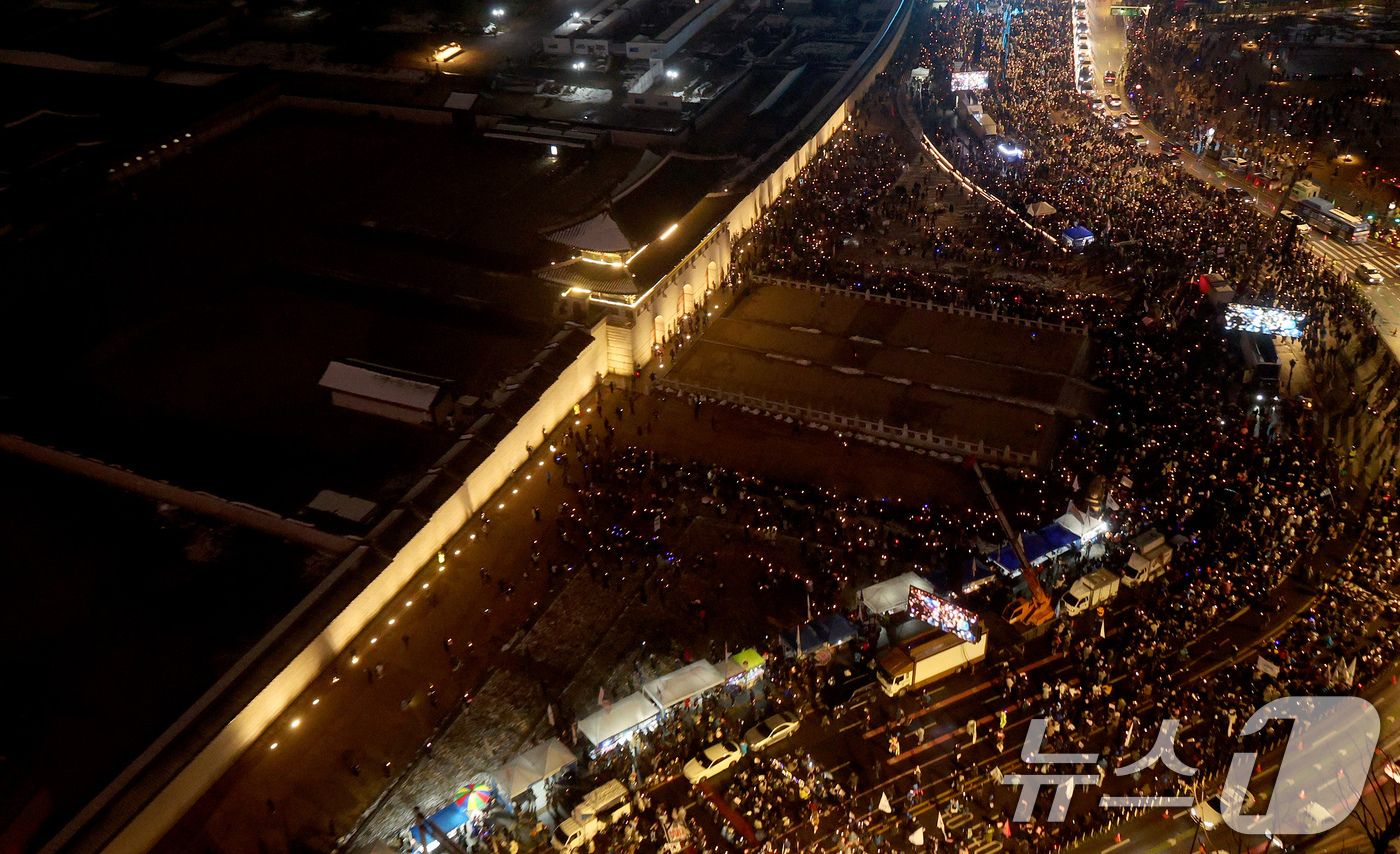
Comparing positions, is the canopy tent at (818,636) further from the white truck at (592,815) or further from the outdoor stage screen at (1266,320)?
the outdoor stage screen at (1266,320)

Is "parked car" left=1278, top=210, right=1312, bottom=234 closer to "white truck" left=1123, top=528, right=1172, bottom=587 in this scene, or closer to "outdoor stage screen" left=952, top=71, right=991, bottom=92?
"outdoor stage screen" left=952, top=71, right=991, bottom=92

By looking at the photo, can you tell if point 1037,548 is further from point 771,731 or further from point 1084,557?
point 771,731

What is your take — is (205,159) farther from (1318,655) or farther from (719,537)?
(1318,655)

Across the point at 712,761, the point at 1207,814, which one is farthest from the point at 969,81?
the point at 712,761

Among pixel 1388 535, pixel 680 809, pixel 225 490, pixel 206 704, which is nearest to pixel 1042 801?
pixel 680 809

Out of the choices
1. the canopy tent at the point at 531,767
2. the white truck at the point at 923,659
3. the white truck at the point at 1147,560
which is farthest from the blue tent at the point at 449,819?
the white truck at the point at 1147,560

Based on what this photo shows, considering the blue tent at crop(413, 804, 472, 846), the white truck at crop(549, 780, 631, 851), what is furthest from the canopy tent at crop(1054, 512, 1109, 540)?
the blue tent at crop(413, 804, 472, 846)
